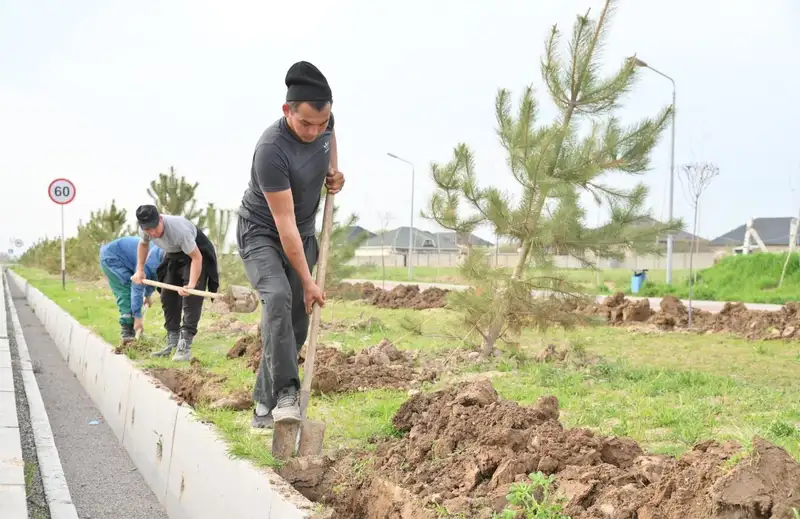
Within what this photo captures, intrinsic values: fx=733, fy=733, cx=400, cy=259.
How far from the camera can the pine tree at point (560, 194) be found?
6.87 metres

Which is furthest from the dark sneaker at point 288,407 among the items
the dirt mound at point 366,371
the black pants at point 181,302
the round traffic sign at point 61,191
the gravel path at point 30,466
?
the round traffic sign at point 61,191

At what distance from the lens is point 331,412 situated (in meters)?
4.66

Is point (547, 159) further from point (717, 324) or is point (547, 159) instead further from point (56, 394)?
point (717, 324)

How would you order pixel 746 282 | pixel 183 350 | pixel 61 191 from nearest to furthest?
pixel 183 350
pixel 61 191
pixel 746 282

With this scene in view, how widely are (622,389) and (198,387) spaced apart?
3120mm

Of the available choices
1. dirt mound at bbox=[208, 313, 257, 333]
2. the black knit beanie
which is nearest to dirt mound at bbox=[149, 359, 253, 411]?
the black knit beanie

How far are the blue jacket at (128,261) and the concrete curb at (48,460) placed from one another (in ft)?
4.22

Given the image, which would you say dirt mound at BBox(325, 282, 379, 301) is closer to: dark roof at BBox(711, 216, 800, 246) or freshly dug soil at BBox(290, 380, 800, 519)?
freshly dug soil at BBox(290, 380, 800, 519)

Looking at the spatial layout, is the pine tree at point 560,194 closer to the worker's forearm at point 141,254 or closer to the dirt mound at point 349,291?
the worker's forearm at point 141,254

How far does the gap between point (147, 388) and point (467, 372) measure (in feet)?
9.05

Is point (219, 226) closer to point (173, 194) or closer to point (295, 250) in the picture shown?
point (173, 194)

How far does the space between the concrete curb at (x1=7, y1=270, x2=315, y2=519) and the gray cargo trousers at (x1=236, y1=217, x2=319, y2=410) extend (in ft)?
1.37

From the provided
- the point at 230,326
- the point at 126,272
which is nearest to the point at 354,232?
the point at 230,326

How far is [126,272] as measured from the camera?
8.01 meters
